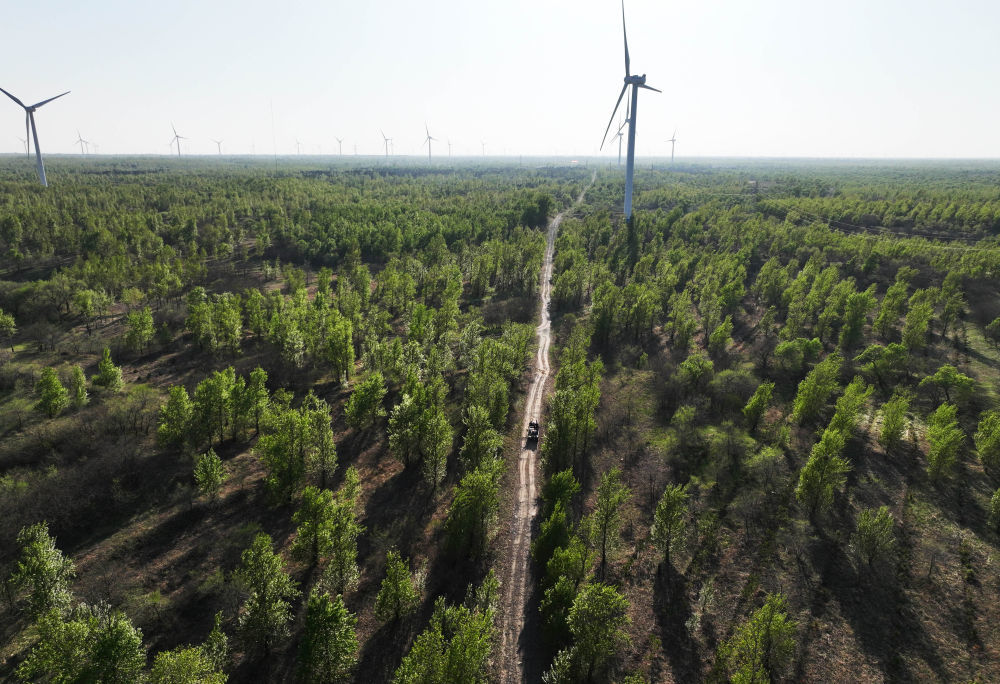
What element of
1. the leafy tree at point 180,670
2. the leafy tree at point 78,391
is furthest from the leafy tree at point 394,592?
the leafy tree at point 78,391

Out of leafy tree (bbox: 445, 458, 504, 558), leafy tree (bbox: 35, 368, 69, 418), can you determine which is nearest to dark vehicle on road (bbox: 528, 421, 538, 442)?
leafy tree (bbox: 445, 458, 504, 558)

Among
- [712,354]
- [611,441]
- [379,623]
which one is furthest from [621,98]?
[379,623]

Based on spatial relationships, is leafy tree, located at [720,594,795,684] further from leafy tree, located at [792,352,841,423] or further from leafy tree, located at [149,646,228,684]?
leafy tree, located at [792,352,841,423]

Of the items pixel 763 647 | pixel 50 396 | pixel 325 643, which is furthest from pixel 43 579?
pixel 763 647

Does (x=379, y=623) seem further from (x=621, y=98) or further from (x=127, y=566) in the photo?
(x=621, y=98)

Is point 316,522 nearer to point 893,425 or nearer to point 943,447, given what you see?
point 943,447

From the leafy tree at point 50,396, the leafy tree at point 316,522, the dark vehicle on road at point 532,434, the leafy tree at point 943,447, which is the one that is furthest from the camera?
the dark vehicle on road at point 532,434

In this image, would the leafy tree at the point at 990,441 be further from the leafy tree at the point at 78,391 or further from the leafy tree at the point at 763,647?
the leafy tree at the point at 78,391
